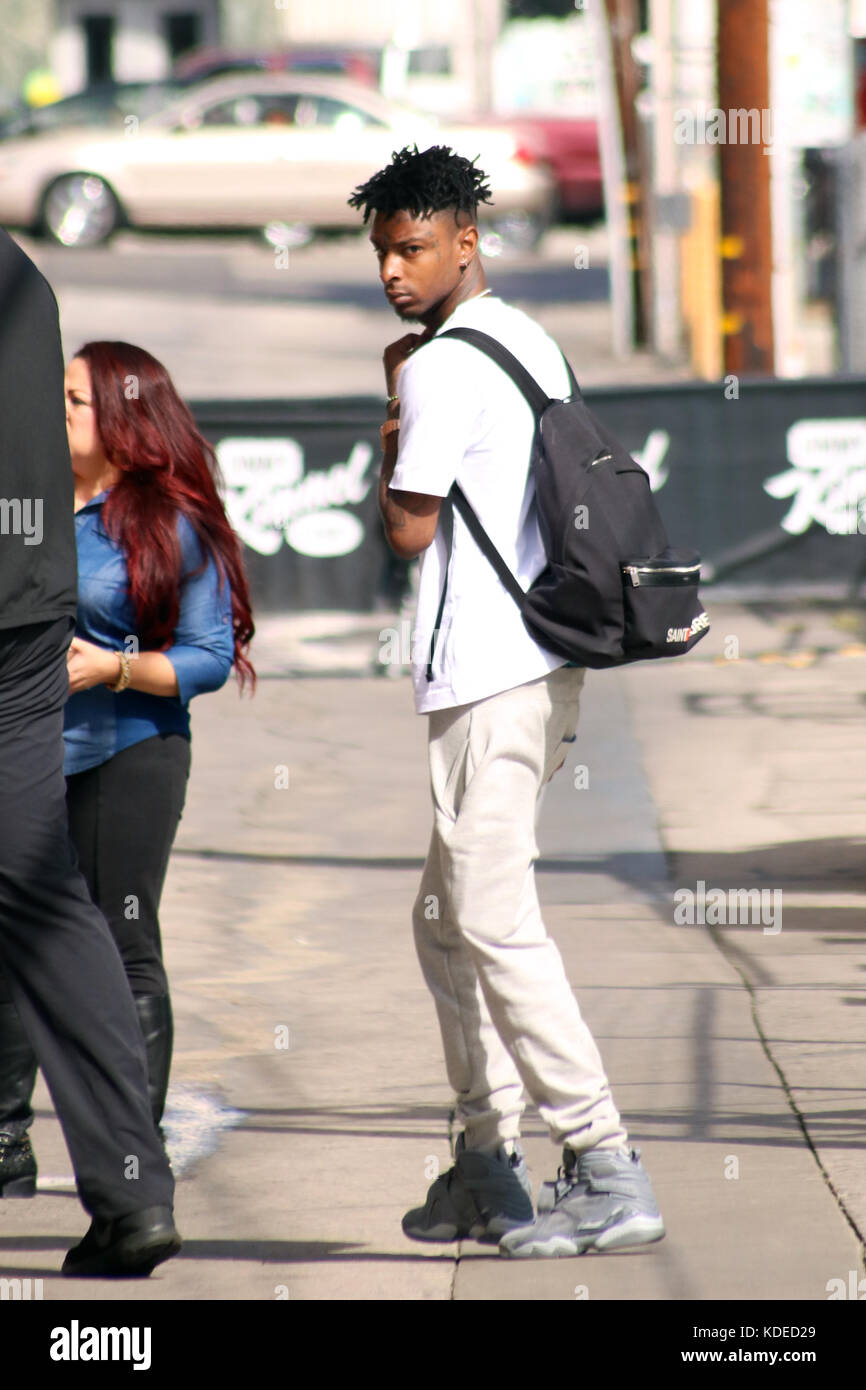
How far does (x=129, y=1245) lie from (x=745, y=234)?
33.4 ft

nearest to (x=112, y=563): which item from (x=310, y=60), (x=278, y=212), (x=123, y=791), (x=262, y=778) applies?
(x=123, y=791)

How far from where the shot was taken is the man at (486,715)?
4.03m

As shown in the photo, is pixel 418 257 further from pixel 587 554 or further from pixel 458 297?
pixel 587 554

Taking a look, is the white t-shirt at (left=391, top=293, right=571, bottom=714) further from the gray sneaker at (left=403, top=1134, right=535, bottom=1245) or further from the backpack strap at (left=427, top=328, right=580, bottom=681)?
the gray sneaker at (left=403, top=1134, right=535, bottom=1245)

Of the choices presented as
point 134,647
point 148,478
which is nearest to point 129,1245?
point 134,647

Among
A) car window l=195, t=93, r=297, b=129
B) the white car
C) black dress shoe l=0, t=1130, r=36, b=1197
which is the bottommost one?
black dress shoe l=0, t=1130, r=36, b=1197

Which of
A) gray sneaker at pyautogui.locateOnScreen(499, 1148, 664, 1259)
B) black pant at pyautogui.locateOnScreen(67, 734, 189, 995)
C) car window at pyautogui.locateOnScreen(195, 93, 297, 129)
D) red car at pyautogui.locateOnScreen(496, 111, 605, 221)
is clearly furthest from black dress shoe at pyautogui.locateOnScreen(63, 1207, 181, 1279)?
red car at pyautogui.locateOnScreen(496, 111, 605, 221)

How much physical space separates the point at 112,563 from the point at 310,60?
25.1m

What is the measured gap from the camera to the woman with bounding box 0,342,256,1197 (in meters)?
4.59

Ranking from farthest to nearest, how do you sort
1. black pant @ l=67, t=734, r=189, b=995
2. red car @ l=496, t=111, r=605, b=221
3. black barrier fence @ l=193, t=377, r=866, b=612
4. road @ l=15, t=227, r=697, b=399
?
1. red car @ l=496, t=111, r=605, b=221
2. road @ l=15, t=227, r=697, b=399
3. black barrier fence @ l=193, t=377, r=866, b=612
4. black pant @ l=67, t=734, r=189, b=995

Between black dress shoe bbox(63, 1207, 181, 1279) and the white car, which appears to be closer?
black dress shoe bbox(63, 1207, 181, 1279)

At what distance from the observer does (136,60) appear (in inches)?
1531

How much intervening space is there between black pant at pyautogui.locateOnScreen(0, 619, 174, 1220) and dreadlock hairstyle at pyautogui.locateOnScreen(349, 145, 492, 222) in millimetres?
988

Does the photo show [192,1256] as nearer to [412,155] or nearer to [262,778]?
[412,155]
